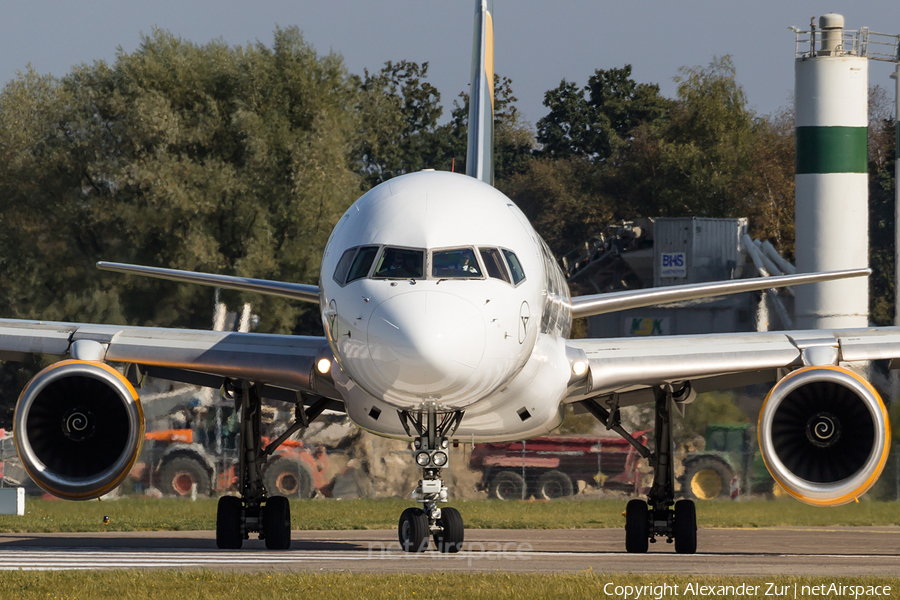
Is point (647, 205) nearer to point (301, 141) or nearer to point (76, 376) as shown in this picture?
point (301, 141)

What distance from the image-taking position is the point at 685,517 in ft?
53.1

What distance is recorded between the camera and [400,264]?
38.7 feet

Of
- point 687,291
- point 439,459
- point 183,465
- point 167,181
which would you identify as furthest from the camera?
point 167,181

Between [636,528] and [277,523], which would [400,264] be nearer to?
[277,523]

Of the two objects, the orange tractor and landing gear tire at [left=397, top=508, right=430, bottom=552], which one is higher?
landing gear tire at [left=397, top=508, right=430, bottom=552]

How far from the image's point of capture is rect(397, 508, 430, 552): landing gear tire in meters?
13.0

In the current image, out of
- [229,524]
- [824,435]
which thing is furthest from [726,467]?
[229,524]

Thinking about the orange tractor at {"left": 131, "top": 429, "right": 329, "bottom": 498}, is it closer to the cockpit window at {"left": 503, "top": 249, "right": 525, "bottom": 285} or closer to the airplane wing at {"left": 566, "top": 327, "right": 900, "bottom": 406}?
the airplane wing at {"left": 566, "top": 327, "right": 900, "bottom": 406}

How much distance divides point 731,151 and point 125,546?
182ft

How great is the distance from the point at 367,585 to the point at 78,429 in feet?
17.9

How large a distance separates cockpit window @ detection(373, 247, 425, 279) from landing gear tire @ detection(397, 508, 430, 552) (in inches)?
108

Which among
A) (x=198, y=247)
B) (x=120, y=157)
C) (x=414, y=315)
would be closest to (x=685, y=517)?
(x=414, y=315)

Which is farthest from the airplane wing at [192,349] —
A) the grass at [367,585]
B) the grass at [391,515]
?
the grass at [391,515]

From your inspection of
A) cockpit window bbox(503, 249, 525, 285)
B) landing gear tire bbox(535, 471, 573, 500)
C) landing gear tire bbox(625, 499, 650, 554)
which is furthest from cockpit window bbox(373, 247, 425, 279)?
landing gear tire bbox(535, 471, 573, 500)
